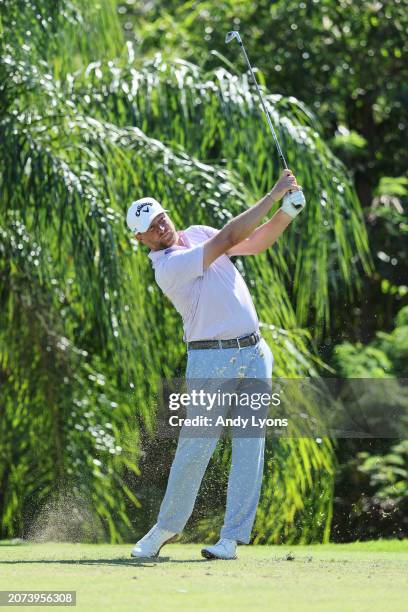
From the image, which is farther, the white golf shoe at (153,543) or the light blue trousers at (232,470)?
the white golf shoe at (153,543)

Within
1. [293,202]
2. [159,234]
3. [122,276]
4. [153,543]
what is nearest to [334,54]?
[122,276]

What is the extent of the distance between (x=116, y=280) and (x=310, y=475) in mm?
1753

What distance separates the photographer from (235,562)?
485 centimetres

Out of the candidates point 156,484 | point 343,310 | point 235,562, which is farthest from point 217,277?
point 343,310

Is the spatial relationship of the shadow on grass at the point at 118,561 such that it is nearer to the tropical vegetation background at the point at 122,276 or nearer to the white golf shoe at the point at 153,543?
the white golf shoe at the point at 153,543

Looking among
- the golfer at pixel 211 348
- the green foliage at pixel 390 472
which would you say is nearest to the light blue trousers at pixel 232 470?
the golfer at pixel 211 348

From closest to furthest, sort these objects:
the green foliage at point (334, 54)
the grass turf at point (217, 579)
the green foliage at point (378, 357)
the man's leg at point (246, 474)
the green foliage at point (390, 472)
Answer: the grass turf at point (217, 579)
the man's leg at point (246, 474)
the green foliage at point (390, 472)
the green foliage at point (378, 357)
the green foliage at point (334, 54)

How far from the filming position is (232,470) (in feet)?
16.2

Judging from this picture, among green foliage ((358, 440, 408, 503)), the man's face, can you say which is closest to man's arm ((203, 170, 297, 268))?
the man's face

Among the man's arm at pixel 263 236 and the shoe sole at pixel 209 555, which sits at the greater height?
the man's arm at pixel 263 236

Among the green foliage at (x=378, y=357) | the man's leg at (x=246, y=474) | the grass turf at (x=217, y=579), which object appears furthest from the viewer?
the green foliage at (x=378, y=357)

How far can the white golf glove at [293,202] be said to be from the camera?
16.4 ft

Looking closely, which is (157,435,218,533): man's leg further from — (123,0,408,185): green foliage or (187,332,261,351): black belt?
(123,0,408,185): green foliage

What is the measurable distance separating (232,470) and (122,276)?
217 cm
